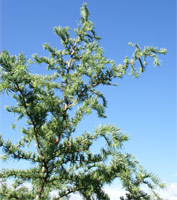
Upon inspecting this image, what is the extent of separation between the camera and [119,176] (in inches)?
176

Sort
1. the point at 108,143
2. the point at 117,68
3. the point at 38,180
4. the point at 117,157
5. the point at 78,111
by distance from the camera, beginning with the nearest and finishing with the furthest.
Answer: the point at 117,157 → the point at 108,143 → the point at 78,111 → the point at 38,180 → the point at 117,68

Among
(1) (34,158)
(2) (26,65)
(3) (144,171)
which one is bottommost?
(3) (144,171)

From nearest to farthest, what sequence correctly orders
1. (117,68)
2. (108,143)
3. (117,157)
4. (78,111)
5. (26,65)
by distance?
(26,65) → (117,157) → (108,143) → (78,111) → (117,68)

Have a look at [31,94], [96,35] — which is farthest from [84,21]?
[31,94]

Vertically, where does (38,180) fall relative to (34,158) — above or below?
below

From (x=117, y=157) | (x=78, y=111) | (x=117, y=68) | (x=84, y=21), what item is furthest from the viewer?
(x=84, y=21)

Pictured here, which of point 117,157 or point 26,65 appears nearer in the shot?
point 26,65

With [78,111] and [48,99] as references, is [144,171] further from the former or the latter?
[48,99]

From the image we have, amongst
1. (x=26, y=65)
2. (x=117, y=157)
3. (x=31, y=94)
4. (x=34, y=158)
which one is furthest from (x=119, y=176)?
(x=26, y=65)

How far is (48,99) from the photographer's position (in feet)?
16.8

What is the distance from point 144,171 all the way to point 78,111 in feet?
6.93

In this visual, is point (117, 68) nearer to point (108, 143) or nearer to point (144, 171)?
point (108, 143)

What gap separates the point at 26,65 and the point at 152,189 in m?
3.74

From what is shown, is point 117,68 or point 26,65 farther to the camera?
point 117,68
